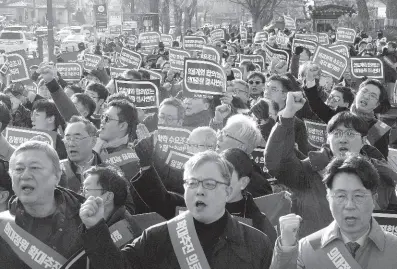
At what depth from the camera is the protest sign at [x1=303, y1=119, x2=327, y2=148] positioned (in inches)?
286

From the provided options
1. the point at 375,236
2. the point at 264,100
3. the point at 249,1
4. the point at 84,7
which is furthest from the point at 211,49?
the point at 84,7

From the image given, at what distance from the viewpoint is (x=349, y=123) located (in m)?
5.21

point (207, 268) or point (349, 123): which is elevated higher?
point (349, 123)

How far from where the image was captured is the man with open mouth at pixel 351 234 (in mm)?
3893

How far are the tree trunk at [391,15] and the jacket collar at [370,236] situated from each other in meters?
34.6

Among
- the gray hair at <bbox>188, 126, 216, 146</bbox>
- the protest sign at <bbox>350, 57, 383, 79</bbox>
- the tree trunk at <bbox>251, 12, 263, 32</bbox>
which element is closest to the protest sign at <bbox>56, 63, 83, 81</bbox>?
the protest sign at <bbox>350, 57, 383, 79</bbox>

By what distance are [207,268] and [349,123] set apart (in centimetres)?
179

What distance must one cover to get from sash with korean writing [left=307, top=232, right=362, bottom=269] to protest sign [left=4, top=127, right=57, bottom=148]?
333cm

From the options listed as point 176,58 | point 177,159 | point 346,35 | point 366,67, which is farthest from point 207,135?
point 346,35

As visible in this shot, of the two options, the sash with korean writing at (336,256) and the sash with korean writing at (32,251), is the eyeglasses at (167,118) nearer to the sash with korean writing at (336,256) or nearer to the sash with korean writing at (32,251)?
the sash with korean writing at (32,251)

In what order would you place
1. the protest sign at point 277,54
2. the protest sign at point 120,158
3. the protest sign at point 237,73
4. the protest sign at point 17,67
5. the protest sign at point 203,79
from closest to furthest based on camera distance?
1. the protest sign at point 120,158
2. the protest sign at point 203,79
3. the protest sign at point 17,67
4. the protest sign at point 237,73
5. the protest sign at point 277,54

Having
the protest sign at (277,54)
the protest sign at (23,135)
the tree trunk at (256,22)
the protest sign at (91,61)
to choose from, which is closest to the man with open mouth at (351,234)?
the protest sign at (23,135)

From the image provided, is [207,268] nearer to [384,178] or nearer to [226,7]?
[384,178]

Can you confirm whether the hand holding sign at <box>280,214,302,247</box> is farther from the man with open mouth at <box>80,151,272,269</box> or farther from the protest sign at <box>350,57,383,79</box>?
the protest sign at <box>350,57,383,79</box>
